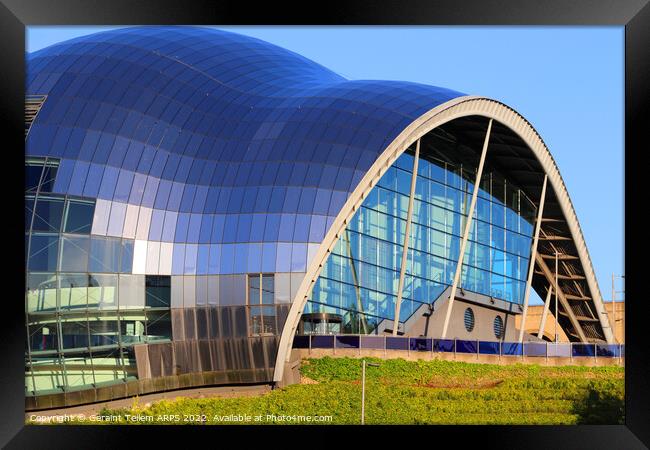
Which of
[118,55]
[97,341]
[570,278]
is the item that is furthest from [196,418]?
[570,278]

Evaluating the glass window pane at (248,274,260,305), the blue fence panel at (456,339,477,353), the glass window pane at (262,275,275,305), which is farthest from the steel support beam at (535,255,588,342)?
the glass window pane at (248,274,260,305)

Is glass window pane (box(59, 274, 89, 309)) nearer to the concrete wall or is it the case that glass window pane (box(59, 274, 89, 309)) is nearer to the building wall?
the concrete wall

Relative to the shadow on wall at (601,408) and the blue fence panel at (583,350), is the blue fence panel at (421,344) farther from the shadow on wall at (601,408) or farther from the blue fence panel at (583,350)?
the blue fence panel at (583,350)

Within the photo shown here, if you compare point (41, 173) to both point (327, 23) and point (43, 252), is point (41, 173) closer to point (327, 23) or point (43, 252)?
point (43, 252)

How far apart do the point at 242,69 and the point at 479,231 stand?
17.0 metres

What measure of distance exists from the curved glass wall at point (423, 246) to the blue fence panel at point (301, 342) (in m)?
0.95

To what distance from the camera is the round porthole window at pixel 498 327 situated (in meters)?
54.0

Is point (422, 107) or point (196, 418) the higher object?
point (422, 107)

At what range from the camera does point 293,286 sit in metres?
35.7

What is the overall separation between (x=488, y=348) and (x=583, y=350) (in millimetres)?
5788

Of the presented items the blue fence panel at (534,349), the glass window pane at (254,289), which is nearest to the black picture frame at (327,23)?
the glass window pane at (254,289)

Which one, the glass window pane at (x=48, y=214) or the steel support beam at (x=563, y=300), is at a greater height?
the glass window pane at (x=48, y=214)

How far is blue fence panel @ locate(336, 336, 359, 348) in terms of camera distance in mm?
38938

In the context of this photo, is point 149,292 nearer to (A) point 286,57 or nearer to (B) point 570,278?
(A) point 286,57
